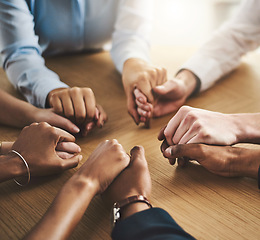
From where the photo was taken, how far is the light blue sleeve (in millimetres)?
886

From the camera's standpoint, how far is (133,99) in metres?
0.83

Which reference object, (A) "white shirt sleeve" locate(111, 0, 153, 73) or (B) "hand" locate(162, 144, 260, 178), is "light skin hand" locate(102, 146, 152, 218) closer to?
(B) "hand" locate(162, 144, 260, 178)

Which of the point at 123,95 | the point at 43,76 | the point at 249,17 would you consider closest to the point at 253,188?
the point at 123,95

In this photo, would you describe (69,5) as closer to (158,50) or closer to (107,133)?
(158,50)

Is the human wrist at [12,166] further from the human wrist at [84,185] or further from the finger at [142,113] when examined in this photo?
the finger at [142,113]

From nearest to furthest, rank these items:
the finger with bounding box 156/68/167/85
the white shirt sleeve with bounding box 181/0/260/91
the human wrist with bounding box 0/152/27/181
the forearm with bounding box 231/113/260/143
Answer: the human wrist with bounding box 0/152/27/181
the forearm with bounding box 231/113/260/143
the finger with bounding box 156/68/167/85
the white shirt sleeve with bounding box 181/0/260/91

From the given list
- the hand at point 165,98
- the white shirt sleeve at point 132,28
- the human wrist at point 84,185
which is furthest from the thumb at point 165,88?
the human wrist at point 84,185

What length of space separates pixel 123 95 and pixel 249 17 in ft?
1.84

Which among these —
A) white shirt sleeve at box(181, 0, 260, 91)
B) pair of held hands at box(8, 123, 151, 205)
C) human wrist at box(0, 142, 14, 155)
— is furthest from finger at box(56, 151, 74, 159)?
white shirt sleeve at box(181, 0, 260, 91)

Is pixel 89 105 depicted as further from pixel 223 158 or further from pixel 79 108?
pixel 223 158

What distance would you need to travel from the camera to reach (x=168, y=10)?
6.53 feet

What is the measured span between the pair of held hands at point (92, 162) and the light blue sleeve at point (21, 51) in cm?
27

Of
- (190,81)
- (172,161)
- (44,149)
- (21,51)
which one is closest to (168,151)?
(172,161)

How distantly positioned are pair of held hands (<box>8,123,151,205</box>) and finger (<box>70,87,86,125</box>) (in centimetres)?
8
